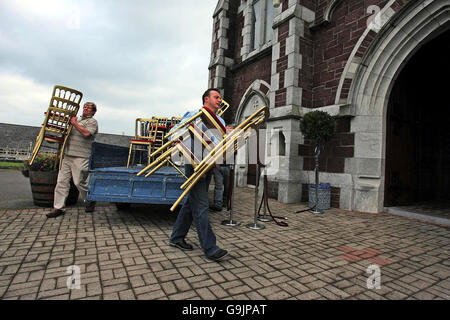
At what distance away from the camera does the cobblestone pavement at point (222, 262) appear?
196 cm

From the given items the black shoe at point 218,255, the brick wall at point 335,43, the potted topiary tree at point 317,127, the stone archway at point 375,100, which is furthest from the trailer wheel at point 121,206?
the brick wall at point 335,43

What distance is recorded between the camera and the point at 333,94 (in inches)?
238

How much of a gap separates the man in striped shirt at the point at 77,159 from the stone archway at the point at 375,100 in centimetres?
553

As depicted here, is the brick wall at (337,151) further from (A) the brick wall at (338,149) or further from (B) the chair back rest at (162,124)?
(B) the chair back rest at (162,124)

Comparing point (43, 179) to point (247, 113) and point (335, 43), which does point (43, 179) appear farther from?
point (335, 43)

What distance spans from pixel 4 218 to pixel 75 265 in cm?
249

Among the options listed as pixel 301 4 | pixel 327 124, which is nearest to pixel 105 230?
pixel 327 124

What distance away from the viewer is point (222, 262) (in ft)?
8.27

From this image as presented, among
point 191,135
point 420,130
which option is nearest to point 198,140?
point 191,135

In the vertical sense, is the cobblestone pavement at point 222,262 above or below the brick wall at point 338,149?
below

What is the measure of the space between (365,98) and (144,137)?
17.2 ft

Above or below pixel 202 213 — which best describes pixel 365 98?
above
